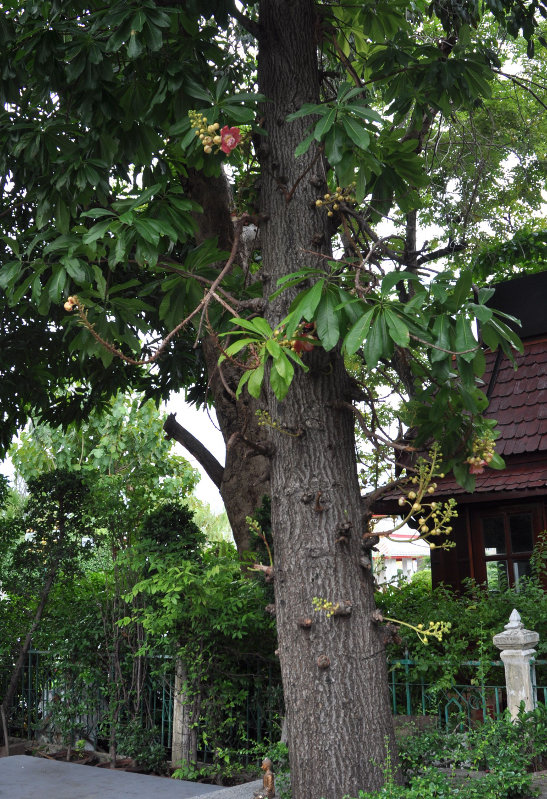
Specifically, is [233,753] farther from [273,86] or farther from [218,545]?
[273,86]

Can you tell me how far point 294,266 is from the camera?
5.45 metres

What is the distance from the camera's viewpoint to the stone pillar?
658 cm

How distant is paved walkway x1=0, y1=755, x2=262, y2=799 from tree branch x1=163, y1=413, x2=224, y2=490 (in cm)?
383

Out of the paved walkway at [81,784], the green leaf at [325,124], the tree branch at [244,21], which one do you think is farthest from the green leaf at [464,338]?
the paved walkway at [81,784]

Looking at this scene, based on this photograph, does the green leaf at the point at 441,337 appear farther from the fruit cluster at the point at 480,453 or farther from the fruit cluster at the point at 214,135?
the fruit cluster at the point at 214,135

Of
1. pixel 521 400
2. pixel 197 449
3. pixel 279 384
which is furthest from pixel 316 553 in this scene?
pixel 197 449

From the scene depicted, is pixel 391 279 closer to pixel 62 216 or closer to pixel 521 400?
pixel 62 216

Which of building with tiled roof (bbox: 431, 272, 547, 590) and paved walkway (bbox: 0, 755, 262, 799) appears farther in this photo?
building with tiled roof (bbox: 431, 272, 547, 590)

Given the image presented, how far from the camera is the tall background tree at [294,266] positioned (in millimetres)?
4578

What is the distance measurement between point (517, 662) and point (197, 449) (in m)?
5.95

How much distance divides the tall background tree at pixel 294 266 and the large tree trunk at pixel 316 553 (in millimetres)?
11

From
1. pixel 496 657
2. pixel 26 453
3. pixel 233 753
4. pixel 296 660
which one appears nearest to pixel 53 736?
pixel 233 753

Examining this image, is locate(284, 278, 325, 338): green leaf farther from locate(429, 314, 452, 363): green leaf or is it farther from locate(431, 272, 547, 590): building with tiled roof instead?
locate(431, 272, 547, 590): building with tiled roof

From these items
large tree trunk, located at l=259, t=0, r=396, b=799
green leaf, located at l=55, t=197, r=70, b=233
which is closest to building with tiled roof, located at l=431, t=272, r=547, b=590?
large tree trunk, located at l=259, t=0, r=396, b=799
